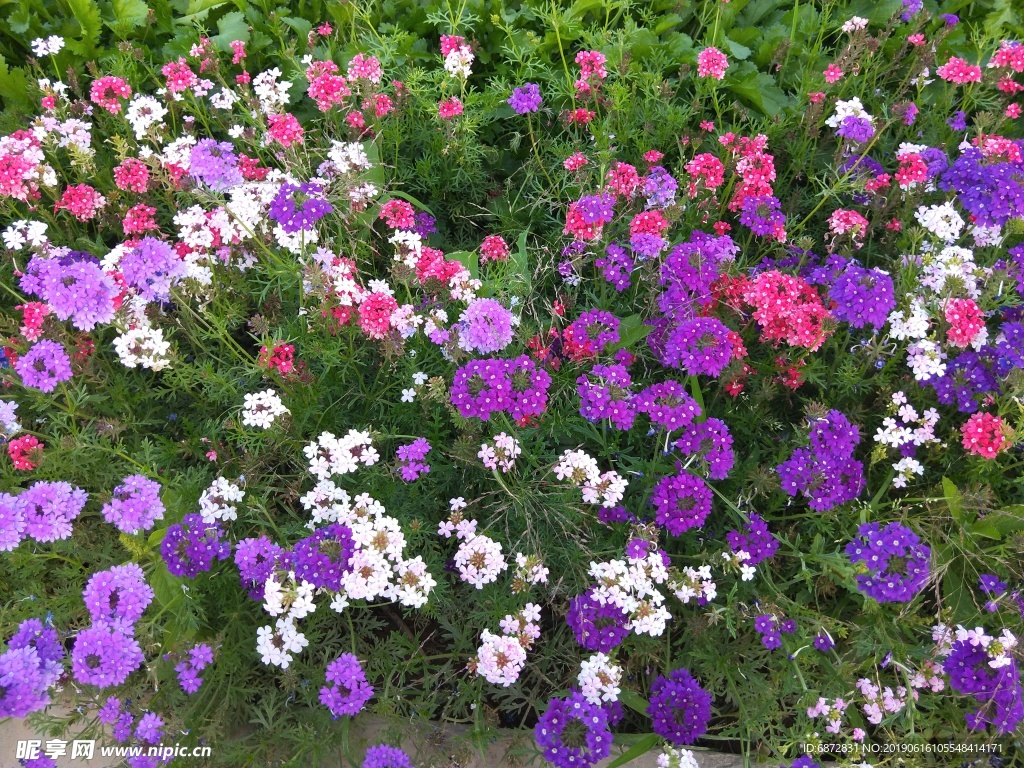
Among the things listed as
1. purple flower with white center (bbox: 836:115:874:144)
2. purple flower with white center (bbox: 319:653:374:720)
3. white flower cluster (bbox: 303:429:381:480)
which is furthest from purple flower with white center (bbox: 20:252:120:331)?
purple flower with white center (bbox: 836:115:874:144)

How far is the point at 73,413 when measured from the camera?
2934mm

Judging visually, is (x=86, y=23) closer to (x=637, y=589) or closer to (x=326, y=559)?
(x=326, y=559)

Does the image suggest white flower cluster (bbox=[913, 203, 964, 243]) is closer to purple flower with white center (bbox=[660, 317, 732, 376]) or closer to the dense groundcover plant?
the dense groundcover plant

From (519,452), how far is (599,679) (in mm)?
813

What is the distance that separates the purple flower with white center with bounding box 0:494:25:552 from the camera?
250cm

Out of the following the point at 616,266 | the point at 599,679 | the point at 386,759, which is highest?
the point at 616,266

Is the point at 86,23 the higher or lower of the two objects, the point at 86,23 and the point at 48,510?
the higher

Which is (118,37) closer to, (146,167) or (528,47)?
(146,167)

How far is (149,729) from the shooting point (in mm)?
2400

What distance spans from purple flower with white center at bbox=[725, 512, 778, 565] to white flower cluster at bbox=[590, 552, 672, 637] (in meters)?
0.35

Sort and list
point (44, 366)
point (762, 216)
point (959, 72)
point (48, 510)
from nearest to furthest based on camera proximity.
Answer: point (48, 510) → point (44, 366) → point (762, 216) → point (959, 72)

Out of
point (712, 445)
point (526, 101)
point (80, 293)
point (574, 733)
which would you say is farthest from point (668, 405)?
point (80, 293)

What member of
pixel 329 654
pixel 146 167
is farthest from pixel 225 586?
pixel 146 167

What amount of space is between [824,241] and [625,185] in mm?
1162
